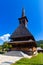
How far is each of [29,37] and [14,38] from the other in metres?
3.34

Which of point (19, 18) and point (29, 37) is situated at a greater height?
point (19, 18)

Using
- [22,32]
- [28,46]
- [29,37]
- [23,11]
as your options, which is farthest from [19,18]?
[28,46]

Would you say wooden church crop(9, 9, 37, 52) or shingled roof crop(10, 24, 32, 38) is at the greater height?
shingled roof crop(10, 24, 32, 38)

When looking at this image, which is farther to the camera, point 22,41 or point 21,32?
point 21,32

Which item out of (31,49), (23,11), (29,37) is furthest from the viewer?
(23,11)

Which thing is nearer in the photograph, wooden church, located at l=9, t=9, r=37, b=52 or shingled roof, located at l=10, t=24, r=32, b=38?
wooden church, located at l=9, t=9, r=37, b=52

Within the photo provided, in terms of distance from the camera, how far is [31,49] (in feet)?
61.1

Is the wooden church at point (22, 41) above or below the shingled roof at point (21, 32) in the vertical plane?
below

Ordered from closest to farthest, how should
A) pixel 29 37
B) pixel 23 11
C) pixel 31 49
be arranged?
pixel 31 49 < pixel 29 37 < pixel 23 11

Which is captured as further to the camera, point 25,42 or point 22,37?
point 22,37

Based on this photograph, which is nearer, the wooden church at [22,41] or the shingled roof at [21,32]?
the wooden church at [22,41]

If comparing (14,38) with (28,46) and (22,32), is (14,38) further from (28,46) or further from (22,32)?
(28,46)

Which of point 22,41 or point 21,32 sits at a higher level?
point 21,32

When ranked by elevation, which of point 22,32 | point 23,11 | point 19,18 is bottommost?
point 22,32
